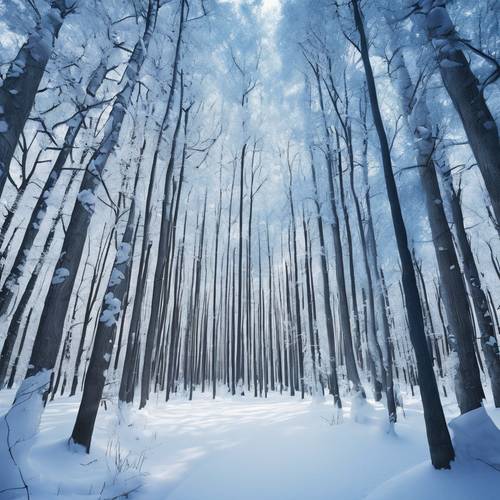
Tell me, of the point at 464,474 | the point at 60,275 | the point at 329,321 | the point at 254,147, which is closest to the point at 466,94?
the point at 464,474

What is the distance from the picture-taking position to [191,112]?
913cm

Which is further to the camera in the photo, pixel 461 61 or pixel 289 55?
pixel 289 55

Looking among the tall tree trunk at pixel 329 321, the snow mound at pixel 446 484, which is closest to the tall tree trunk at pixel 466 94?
the snow mound at pixel 446 484

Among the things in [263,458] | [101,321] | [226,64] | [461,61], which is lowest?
[263,458]

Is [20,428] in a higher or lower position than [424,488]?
higher

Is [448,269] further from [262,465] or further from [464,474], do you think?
[262,465]

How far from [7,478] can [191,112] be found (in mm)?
9683

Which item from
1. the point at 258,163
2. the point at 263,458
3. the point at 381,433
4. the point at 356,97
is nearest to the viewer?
the point at 263,458

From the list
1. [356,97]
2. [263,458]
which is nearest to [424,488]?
[263,458]

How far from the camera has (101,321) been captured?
172 inches

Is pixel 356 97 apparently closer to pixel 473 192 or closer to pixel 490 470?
pixel 473 192

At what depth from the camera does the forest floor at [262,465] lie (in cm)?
214

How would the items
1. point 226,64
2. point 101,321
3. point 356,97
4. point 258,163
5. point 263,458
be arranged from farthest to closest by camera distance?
point 258,163 < point 226,64 < point 356,97 < point 101,321 < point 263,458

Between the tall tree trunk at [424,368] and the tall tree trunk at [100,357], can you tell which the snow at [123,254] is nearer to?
the tall tree trunk at [100,357]
